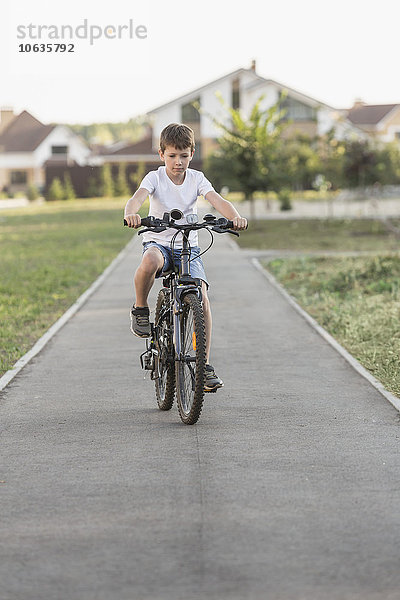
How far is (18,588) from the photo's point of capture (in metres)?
3.80

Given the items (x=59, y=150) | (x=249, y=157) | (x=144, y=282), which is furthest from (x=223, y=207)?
(x=59, y=150)

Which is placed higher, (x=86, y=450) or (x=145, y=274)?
(x=145, y=274)

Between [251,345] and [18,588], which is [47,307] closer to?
[251,345]

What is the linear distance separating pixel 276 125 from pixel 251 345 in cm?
2534

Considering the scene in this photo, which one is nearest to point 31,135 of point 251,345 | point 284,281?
point 284,281

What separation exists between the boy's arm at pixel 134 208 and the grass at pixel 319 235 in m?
17.0

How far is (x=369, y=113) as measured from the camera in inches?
3701

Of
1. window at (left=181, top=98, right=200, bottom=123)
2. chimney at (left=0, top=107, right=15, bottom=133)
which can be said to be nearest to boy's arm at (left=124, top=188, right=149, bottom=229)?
window at (left=181, top=98, right=200, bottom=123)

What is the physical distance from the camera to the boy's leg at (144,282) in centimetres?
656

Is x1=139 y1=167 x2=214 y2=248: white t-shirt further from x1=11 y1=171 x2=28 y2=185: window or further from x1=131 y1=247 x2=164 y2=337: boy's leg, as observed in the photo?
x1=11 y1=171 x2=28 y2=185: window

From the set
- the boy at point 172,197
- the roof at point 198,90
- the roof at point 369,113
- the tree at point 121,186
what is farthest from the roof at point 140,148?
the boy at point 172,197

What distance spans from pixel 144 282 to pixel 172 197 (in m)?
0.59

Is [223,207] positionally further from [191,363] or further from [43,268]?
[43,268]

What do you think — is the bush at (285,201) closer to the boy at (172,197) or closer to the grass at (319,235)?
the grass at (319,235)
